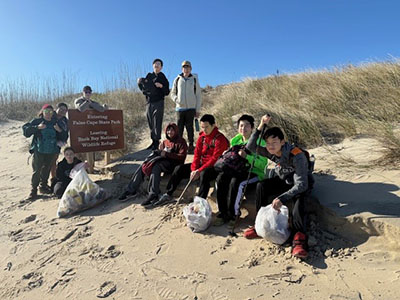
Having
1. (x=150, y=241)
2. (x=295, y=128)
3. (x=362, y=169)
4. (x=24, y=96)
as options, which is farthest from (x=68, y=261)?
(x=24, y=96)

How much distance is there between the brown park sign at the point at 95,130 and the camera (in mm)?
5812

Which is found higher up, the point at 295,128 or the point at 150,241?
the point at 295,128

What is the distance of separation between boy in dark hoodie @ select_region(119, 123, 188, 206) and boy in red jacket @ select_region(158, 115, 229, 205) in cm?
22

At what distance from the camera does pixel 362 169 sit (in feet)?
12.7

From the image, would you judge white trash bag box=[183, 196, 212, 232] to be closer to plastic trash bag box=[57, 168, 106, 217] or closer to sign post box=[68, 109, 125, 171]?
plastic trash bag box=[57, 168, 106, 217]

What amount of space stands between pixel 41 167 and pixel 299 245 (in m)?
5.01

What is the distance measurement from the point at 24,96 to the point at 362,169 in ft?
53.7

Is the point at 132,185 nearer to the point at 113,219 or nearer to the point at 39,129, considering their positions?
the point at 113,219

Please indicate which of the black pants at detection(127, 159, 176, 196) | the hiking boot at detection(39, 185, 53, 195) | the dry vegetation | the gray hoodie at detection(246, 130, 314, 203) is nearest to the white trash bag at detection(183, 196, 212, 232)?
the gray hoodie at detection(246, 130, 314, 203)

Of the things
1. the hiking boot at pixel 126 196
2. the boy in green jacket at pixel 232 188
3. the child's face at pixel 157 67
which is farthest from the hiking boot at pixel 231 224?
the child's face at pixel 157 67

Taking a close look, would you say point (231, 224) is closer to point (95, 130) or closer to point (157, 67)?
point (95, 130)

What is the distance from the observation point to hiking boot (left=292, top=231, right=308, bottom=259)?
108 inches

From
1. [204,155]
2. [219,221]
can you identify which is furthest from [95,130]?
[219,221]

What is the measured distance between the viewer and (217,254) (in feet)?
10.2
